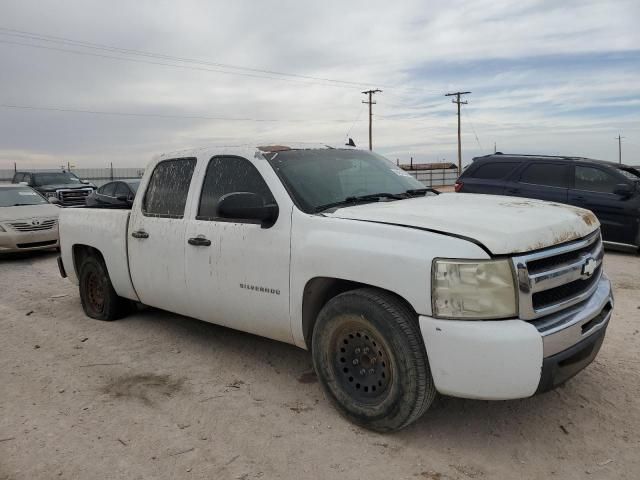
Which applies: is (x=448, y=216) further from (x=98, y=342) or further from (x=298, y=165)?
(x=98, y=342)

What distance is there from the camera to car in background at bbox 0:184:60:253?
1032cm

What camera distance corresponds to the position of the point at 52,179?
2009cm

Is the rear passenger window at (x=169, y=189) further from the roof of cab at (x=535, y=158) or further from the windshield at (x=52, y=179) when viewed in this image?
the windshield at (x=52, y=179)

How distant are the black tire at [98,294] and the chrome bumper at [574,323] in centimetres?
435

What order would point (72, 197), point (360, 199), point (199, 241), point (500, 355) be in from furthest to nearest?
1. point (72, 197)
2. point (199, 241)
3. point (360, 199)
4. point (500, 355)

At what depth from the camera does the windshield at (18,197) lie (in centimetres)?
1143

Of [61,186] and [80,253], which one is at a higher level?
[61,186]

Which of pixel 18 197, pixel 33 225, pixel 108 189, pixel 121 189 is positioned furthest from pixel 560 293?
pixel 108 189

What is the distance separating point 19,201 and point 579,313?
11.8 m

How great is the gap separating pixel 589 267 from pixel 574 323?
45 cm

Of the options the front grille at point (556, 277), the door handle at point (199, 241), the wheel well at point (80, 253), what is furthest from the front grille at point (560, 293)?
the wheel well at point (80, 253)

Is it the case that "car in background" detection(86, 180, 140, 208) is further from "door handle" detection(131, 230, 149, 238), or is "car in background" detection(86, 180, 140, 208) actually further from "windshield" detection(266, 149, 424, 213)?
"windshield" detection(266, 149, 424, 213)

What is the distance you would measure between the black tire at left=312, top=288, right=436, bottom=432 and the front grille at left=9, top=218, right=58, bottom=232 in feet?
30.1

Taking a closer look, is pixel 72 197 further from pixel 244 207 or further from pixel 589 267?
pixel 589 267
